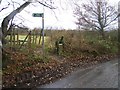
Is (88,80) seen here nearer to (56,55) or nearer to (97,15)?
(56,55)

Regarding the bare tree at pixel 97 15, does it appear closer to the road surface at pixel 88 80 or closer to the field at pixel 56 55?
the field at pixel 56 55

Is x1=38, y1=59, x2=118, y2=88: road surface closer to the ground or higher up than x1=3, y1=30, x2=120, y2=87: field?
closer to the ground

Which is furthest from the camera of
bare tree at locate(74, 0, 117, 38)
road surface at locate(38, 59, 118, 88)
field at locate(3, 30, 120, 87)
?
bare tree at locate(74, 0, 117, 38)

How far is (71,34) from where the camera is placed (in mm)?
24438

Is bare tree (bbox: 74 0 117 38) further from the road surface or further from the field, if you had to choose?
the road surface

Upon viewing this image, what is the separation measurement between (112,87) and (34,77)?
147 inches

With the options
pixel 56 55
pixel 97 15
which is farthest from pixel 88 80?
pixel 97 15

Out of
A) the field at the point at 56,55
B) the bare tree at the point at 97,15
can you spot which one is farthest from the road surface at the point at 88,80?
the bare tree at the point at 97,15

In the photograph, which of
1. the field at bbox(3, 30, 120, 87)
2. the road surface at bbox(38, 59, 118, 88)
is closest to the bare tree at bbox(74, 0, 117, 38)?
the field at bbox(3, 30, 120, 87)

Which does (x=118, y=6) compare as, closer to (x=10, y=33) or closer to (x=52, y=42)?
(x=52, y=42)

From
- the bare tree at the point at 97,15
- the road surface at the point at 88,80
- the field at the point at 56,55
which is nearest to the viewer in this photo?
the road surface at the point at 88,80

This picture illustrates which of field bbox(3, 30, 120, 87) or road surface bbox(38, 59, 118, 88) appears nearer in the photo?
road surface bbox(38, 59, 118, 88)

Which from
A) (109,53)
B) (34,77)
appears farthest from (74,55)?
(34,77)

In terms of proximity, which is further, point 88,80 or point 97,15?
point 97,15
